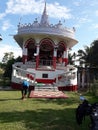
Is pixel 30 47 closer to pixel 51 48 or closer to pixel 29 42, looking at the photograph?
pixel 29 42

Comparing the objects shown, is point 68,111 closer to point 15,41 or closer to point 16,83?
point 16,83

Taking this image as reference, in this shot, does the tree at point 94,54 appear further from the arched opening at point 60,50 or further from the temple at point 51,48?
the temple at point 51,48

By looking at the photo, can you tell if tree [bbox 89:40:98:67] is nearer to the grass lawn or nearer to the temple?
the temple

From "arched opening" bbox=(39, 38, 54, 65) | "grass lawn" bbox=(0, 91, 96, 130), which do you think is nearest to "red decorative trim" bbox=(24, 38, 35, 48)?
"arched opening" bbox=(39, 38, 54, 65)

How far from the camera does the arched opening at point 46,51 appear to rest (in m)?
30.5

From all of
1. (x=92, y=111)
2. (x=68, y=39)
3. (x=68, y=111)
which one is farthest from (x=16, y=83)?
(x=92, y=111)

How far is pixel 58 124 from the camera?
34.0 ft

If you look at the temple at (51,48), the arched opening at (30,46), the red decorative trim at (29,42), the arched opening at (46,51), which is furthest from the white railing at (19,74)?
the arched opening at (30,46)

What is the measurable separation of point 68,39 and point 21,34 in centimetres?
499

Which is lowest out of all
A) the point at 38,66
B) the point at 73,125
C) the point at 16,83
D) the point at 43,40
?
the point at 73,125

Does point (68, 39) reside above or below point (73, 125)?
above

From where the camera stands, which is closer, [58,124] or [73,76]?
[58,124]

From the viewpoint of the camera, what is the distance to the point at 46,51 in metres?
34.0

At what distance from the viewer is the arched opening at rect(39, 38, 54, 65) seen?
99.9 feet
